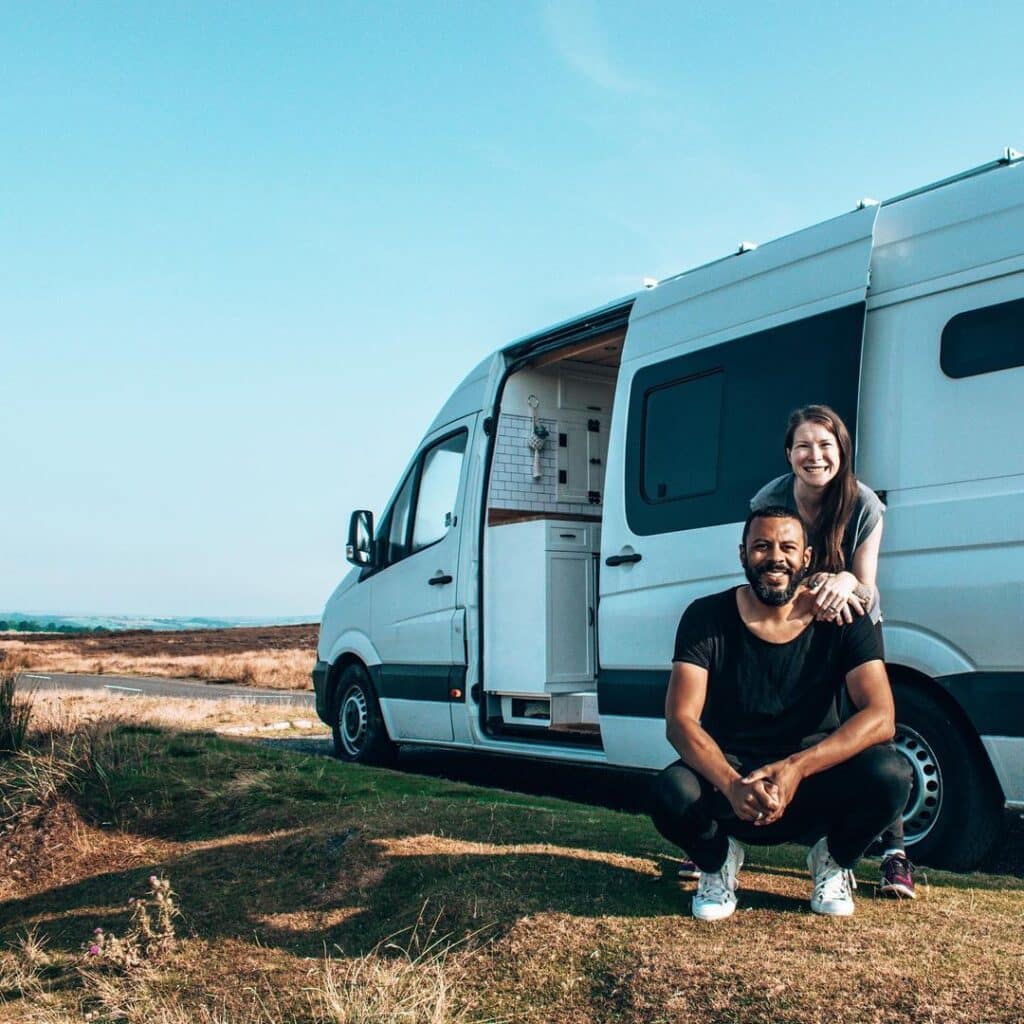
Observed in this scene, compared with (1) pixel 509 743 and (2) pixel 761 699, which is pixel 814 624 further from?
(1) pixel 509 743

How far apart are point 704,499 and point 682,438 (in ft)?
1.40

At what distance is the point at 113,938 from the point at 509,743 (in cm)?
374

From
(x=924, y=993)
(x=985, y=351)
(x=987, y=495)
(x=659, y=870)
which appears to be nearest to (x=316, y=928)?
(x=659, y=870)

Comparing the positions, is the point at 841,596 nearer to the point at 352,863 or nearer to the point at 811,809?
the point at 811,809

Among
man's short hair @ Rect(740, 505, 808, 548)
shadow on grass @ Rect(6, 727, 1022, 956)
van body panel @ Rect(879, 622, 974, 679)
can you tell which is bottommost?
shadow on grass @ Rect(6, 727, 1022, 956)

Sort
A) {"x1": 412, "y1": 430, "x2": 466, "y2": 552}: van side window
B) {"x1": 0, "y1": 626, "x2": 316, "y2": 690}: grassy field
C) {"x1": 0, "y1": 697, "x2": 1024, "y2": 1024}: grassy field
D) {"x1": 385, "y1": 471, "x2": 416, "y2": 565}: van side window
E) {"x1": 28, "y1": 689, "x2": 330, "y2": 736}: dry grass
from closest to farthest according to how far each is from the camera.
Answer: {"x1": 0, "y1": 697, "x2": 1024, "y2": 1024}: grassy field, {"x1": 412, "y1": 430, "x2": 466, "y2": 552}: van side window, {"x1": 28, "y1": 689, "x2": 330, "y2": 736}: dry grass, {"x1": 385, "y1": 471, "x2": 416, "y2": 565}: van side window, {"x1": 0, "y1": 626, "x2": 316, "y2": 690}: grassy field

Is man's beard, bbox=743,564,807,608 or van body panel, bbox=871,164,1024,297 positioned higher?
van body panel, bbox=871,164,1024,297

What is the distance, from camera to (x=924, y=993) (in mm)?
3395

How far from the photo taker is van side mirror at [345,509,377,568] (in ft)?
31.5

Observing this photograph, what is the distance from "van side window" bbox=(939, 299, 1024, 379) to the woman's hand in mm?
1511

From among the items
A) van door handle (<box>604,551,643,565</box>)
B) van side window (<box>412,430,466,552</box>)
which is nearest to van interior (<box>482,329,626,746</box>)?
van side window (<box>412,430,466,552</box>)

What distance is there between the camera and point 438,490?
29.7ft

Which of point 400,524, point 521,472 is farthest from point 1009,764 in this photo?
point 400,524

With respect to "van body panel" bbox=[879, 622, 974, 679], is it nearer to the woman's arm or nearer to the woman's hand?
the woman's arm
